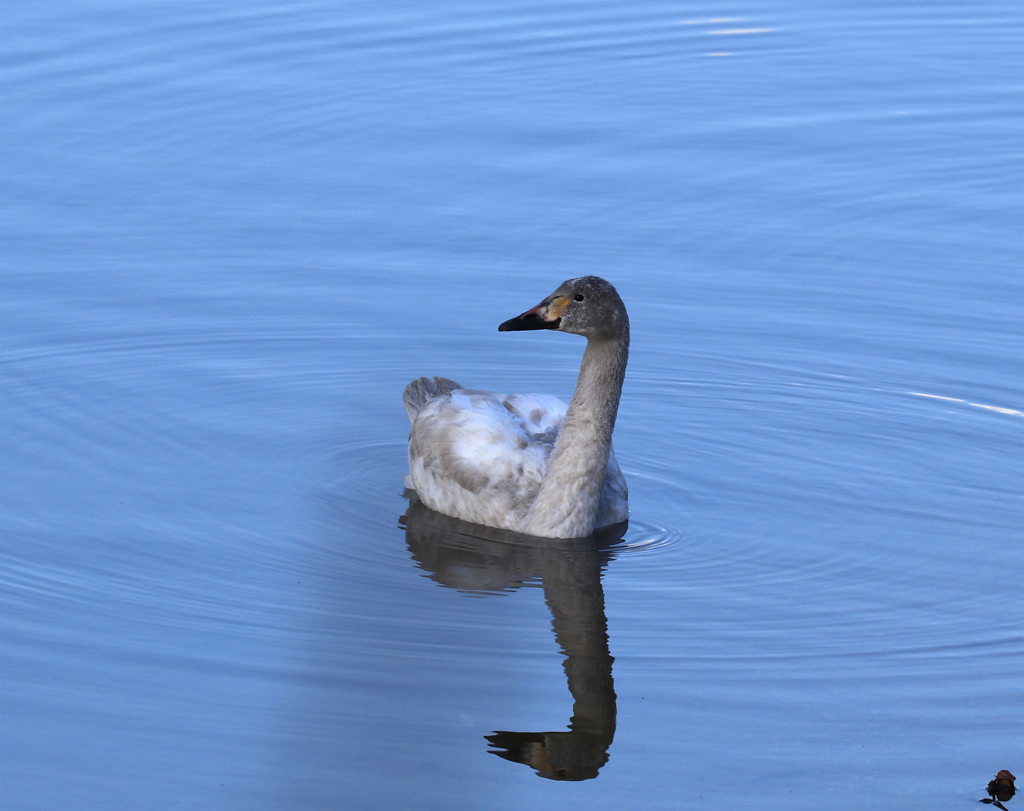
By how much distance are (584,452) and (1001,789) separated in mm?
3773

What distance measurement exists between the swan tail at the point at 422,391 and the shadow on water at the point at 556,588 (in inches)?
31.8

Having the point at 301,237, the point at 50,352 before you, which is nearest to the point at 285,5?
the point at 301,237

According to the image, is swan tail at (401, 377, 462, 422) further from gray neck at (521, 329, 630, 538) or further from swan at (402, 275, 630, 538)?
gray neck at (521, 329, 630, 538)

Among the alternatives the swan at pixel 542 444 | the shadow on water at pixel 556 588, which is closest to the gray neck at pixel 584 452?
the swan at pixel 542 444

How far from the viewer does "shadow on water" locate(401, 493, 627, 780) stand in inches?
289

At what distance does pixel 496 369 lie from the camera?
12555 mm

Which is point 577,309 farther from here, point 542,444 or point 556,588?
point 556,588

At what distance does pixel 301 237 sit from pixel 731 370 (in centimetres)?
394

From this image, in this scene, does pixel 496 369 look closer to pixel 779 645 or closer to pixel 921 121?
pixel 779 645

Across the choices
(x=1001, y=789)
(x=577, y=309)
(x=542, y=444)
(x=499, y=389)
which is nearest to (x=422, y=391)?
(x=499, y=389)

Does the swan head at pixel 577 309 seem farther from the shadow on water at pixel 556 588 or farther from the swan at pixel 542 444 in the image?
the shadow on water at pixel 556 588

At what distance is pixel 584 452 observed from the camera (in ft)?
33.7

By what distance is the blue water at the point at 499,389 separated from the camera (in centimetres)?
752

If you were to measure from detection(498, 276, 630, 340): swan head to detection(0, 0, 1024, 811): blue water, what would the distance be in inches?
48.9
